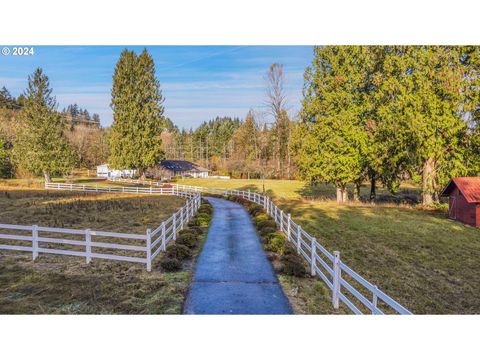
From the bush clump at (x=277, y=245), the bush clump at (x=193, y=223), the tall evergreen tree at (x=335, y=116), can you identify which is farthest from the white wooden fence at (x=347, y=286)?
the tall evergreen tree at (x=335, y=116)

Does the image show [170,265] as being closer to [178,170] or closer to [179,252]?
[179,252]

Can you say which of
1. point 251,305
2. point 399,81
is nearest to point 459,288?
point 251,305

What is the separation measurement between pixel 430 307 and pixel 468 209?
13.2 meters

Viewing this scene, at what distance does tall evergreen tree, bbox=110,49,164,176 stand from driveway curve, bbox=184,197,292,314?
118ft

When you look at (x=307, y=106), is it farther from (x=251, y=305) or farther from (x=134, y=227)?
(x=251, y=305)

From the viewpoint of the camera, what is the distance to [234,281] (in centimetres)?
817

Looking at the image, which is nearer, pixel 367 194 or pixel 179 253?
pixel 179 253

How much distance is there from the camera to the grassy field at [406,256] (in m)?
7.96

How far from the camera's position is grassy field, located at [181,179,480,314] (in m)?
7.96

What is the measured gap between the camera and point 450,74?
65.9ft

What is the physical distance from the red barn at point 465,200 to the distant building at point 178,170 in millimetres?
51232

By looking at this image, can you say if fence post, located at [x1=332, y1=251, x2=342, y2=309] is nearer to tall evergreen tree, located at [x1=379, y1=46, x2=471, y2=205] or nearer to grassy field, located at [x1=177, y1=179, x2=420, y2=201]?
tall evergreen tree, located at [x1=379, y1=46, x2=471, y2=205]

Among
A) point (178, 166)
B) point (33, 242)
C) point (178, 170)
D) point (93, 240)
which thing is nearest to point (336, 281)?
point (33, 242)

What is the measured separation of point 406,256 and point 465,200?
9.43 meters
